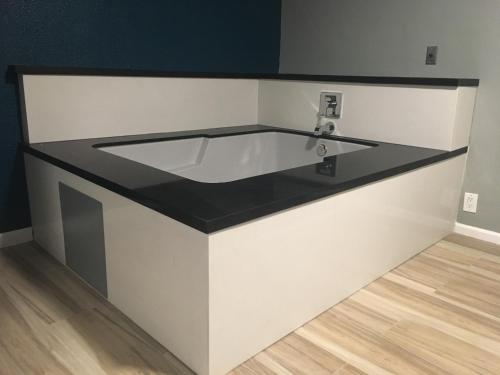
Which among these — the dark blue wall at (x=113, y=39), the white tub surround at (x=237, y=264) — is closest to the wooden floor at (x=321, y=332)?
the white tub surround at (x=237, y=264)

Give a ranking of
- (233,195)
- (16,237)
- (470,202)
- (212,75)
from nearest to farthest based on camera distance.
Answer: (233,195) → (16,237) → (470,202) → (212,75)

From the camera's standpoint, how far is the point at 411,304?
164 cm

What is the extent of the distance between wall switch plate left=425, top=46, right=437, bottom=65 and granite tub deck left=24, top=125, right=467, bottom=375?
0.71 m

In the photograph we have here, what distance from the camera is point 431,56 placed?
91.4 inches

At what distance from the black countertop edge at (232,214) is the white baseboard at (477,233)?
2.09 ft

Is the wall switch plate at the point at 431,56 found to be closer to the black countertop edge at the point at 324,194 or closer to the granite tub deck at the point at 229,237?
the black countertop edge at the point at 324,194

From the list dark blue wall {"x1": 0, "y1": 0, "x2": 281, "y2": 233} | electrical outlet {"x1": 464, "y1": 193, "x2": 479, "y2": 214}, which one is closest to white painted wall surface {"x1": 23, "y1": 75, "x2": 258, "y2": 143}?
dark blue wall {"x1": 0, "y1": 0, "x2": 281, "y2": 233}

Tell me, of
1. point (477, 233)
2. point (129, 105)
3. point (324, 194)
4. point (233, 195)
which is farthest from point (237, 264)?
point (477, 233)

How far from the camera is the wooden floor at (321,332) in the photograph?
1.28 metres

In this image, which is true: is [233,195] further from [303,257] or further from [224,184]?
[303,257]

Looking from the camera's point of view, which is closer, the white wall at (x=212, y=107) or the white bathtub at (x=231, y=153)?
the white wall at (x=212, y=107)

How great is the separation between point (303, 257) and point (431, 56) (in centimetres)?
155

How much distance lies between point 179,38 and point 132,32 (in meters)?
0.31

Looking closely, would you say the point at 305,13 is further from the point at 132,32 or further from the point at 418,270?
the point at 418,270
